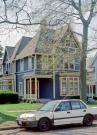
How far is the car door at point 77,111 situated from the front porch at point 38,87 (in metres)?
27.0

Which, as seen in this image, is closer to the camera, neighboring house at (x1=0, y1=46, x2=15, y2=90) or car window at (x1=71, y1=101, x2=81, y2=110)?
car window at (x1=71, y1=101, x2=81, y2=110)

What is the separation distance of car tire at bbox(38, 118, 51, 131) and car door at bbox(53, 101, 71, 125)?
1.55 feet

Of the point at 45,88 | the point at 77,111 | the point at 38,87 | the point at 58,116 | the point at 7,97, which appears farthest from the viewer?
the point at 45,88

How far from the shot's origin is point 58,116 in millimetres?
19500

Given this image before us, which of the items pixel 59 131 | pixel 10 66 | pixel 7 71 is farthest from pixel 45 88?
pixel 59 131

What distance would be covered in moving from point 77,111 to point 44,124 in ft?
7.93

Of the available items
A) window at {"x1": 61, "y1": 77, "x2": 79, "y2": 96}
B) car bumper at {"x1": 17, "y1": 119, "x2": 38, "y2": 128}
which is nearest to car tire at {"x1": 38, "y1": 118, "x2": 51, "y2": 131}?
car bumper at {"x1": 17, "y1": 119, "x2": 38, "y2": 128}

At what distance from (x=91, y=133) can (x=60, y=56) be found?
11997 mm

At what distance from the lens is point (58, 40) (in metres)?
28.6

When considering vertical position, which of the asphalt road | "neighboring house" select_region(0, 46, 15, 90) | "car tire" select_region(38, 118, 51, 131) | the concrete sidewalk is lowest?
the asphalt road

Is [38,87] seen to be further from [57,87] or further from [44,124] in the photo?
[44,124]

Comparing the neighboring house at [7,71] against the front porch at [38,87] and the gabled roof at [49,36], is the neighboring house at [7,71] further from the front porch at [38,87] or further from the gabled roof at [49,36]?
the gabled roof at [49,36]

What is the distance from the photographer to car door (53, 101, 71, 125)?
63.8ft

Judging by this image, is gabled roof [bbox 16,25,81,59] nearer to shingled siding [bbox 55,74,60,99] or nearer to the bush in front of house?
the bush in front of house
